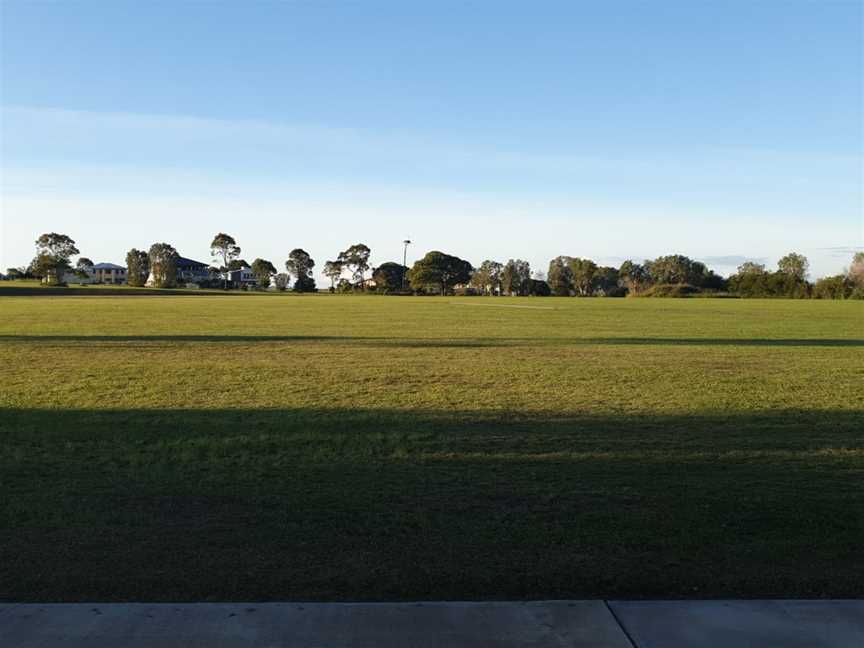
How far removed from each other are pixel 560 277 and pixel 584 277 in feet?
14.2

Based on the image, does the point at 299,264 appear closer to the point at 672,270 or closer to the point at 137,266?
the point at 137,266

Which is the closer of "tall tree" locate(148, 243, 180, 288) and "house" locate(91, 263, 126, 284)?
"tall tree" locate(148, 243, 180, 288)

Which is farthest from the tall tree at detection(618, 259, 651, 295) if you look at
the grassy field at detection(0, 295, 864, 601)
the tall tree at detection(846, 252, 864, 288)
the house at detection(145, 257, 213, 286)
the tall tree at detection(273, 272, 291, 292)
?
the grassy field at detection(0, 295, 864, 601)

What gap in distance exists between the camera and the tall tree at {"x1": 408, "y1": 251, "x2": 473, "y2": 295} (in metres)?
142

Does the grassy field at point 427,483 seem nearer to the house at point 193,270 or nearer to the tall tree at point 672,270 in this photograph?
the tall tree at point 672,270

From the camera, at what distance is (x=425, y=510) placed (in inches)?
247

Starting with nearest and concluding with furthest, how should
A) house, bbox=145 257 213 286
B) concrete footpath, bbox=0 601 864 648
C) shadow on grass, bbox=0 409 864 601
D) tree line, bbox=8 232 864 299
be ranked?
1. concrete footpath, bbox=0 601 864 648
2. shadow on grass, bbox=0 409 864 601
3. tree line, bbox=8 232 864 299
4. house, bbox=145 257 213 286

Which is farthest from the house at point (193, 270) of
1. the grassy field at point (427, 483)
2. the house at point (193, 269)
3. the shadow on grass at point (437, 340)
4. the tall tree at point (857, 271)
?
the grassy field at point (427, 483)

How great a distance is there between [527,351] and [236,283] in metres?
153

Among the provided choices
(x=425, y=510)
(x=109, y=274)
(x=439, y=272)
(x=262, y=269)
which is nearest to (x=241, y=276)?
(x=262, y=269)

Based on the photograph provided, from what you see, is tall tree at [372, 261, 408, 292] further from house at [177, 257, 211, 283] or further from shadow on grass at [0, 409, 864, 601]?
shadow on grass at [0, 409, 864, 601]

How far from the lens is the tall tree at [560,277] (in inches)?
5645

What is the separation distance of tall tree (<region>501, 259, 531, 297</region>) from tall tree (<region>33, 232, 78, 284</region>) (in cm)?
7836

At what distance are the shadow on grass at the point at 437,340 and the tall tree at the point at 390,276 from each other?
119 metres
